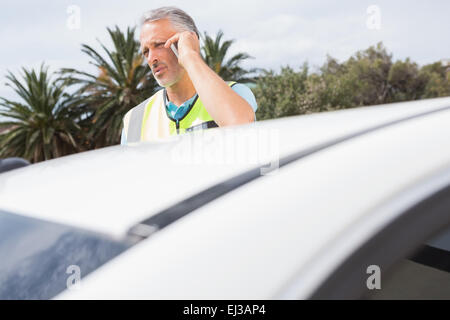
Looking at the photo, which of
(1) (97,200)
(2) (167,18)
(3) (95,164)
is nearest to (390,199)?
(1) (97,200)

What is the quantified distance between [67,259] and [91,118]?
19807mm

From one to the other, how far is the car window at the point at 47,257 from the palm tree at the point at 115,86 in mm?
18119

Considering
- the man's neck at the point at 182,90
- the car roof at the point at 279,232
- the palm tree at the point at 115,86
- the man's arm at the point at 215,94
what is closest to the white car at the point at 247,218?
the car roof at the point at 279,232

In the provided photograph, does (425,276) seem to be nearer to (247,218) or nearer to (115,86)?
(247,218)

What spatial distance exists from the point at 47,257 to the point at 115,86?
62.8 ft

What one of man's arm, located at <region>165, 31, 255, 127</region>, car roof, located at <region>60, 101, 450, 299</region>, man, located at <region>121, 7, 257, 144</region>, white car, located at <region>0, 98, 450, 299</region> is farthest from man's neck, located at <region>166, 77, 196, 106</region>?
car roof, located at <region>60, 101, 450, 299</region>

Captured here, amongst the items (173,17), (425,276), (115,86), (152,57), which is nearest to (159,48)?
(152,57)

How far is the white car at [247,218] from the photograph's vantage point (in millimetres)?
674

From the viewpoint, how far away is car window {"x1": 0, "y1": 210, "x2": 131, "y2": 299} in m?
0.79

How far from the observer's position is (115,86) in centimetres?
1925

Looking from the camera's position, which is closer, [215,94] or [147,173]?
[147,173]

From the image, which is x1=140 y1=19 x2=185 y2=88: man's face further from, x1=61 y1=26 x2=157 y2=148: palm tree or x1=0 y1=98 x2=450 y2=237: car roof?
x1=61 y1=26 x2=157 y2=148: palm tree

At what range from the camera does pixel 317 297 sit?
66cm
